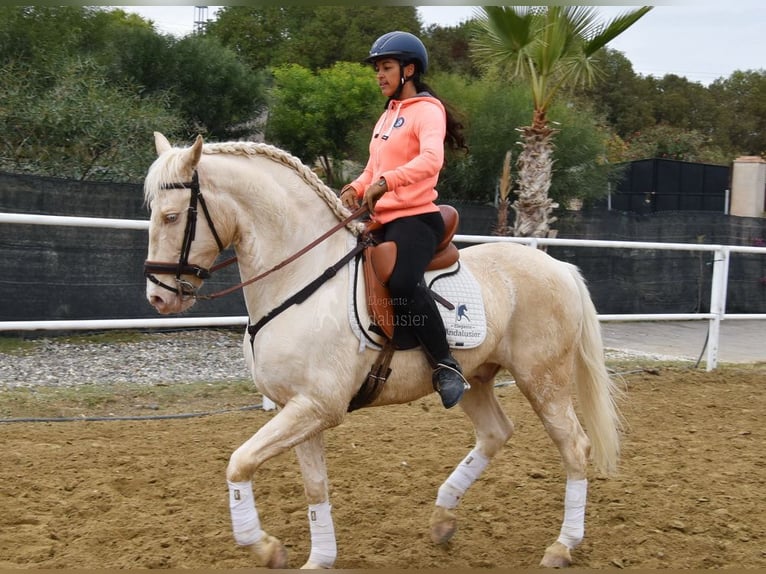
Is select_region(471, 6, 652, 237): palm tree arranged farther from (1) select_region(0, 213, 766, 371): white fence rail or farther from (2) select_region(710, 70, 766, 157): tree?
(2) select_region(710, 70, 766, 157): tree

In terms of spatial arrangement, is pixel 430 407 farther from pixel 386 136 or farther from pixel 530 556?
pixel 386 136

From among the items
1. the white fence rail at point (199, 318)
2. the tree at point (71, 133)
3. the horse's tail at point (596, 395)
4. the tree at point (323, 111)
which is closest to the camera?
the horse's tail at point (596, 395)

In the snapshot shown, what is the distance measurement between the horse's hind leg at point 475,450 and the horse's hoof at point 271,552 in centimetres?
92

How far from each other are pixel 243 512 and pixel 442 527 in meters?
1.19

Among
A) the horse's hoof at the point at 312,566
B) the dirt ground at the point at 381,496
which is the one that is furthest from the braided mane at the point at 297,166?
the dirt ground at the point at 381,496

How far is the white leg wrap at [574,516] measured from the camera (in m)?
3.96

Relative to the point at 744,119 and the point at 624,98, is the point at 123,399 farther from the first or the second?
the point at 744,119

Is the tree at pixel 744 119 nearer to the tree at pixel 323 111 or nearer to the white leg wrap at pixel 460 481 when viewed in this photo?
the tree at pixel 323 111

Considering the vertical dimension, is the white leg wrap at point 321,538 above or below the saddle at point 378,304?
below

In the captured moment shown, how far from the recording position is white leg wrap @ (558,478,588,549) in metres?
3.96

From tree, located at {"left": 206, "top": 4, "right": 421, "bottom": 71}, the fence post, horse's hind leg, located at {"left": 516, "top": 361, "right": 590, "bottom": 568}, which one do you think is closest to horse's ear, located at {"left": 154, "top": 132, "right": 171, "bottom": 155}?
horse's hind leg, located at {"left": 516, "top": 361, "right": 590, "bottom": 568}

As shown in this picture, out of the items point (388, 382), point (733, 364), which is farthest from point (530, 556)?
point (733, 364)


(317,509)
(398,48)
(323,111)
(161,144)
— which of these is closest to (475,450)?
(317,509)

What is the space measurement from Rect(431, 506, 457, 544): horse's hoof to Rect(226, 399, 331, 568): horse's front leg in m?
0.93
